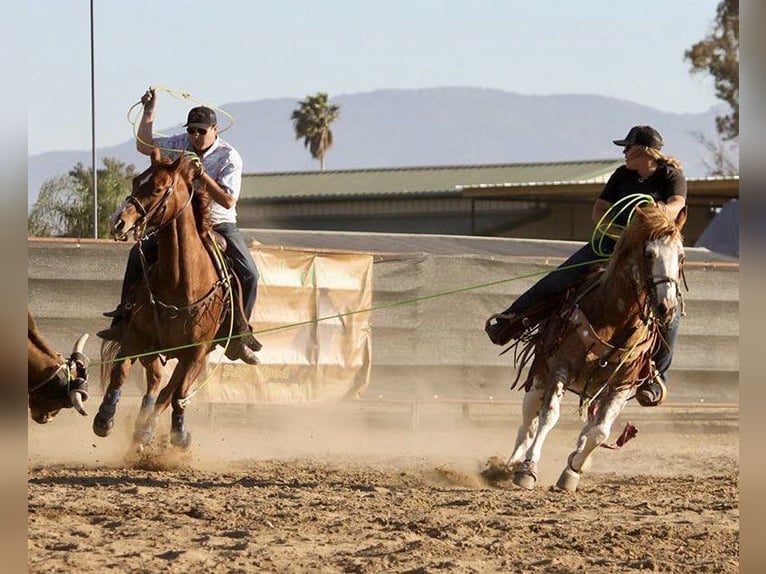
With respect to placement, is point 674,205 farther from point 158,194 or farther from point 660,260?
point 158,194

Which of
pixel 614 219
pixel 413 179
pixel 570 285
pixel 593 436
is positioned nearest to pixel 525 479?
pixel 593 436

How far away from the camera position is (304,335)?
14531 mm

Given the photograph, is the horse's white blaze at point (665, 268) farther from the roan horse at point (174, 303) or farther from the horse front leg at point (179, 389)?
the horse front leg at point (179, 389)

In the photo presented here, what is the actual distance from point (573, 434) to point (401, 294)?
2.52 meters

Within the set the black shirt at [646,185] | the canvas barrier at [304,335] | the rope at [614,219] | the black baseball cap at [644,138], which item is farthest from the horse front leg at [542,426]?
the canvas barrier at [304,335]

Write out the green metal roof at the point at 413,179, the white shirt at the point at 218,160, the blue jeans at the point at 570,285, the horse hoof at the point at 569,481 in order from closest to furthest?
the horse hoof at the point at 569,481 → the blue jeans at the point at 570,285 → the white shirt at the point at 218,160 → the green metal roof at the point at 413,179

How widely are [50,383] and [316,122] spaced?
7666 cm

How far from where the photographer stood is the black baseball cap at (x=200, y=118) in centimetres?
1047

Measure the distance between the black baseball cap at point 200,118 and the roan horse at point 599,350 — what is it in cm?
305

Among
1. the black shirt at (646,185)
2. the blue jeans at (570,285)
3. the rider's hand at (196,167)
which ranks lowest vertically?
the blue jeans at (570,285)

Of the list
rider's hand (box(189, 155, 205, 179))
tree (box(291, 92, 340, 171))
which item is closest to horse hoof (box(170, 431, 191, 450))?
rider's hand (box(189, 155, 205, 179))

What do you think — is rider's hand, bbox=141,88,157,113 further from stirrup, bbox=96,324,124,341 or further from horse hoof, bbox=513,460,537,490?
horse hoof, bbox=513,460,537,490
